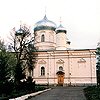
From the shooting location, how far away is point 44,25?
185 ft

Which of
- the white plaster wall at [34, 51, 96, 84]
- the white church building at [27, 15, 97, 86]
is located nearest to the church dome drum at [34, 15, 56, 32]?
the white church building at [27, 15, 97, 86]

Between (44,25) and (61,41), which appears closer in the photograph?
(61,41)

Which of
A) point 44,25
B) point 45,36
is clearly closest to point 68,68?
point 45,36

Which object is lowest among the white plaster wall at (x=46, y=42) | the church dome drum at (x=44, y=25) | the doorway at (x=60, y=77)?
the doorway at (x=60, y=77)

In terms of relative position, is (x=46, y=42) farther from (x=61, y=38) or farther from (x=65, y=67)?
(x=65, y=67)

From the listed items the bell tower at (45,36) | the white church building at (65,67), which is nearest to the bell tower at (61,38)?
the white church building at (65,67)

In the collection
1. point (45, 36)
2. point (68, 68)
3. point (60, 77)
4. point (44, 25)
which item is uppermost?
point (44, 25)

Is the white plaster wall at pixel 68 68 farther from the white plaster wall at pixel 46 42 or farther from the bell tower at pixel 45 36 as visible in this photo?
the bell tower at pixel 45 36

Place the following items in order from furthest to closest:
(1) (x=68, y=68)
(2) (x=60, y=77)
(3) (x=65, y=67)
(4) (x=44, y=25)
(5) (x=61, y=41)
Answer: (4) (x=44, y=25) → (5) (x=61, y=41) → (3) (x=65, y=67) → (1) (x=68, y=68) → (2) (x=60, y=77)

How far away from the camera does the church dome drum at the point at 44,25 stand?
56.2m

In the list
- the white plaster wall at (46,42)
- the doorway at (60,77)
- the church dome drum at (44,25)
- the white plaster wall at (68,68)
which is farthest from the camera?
the church dome drum at (44,25)

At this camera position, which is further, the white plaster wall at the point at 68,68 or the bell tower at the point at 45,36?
the bell tower at the point at 45,36

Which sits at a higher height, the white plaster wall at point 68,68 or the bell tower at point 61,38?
the bell tower at point 61,38

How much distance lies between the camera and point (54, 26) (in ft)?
188
